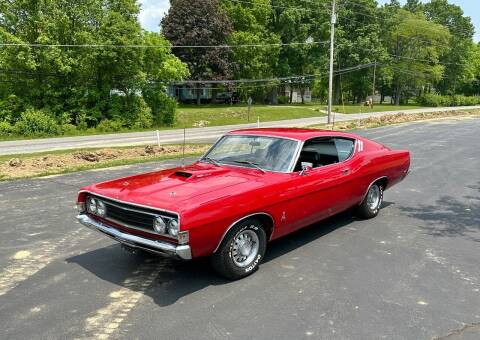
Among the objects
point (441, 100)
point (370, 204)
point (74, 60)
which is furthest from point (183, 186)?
point (441, 100)

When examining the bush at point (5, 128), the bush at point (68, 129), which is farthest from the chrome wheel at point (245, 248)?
the bush at point (68, 129)

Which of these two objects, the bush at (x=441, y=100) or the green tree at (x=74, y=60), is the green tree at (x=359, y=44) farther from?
the green tree at (x=74, y=60)

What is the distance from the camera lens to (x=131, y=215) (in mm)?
4559

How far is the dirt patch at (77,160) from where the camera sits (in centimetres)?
1230

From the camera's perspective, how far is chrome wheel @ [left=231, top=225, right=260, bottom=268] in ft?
15.5

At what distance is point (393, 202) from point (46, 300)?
20.5ft

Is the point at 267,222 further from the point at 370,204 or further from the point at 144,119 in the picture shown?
the point at 144,119

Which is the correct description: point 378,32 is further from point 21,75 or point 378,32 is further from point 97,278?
point 97,278

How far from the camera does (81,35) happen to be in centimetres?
3108

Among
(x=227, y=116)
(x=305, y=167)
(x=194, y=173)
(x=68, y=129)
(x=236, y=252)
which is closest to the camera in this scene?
(x=236, y=252)

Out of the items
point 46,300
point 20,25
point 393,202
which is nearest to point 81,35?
point 20,25

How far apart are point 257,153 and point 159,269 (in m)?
1.86

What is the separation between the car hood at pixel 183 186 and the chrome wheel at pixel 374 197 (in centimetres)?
256

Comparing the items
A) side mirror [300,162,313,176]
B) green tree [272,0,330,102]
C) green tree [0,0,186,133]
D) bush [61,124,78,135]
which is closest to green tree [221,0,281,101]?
green tree [272,0,330,102]
